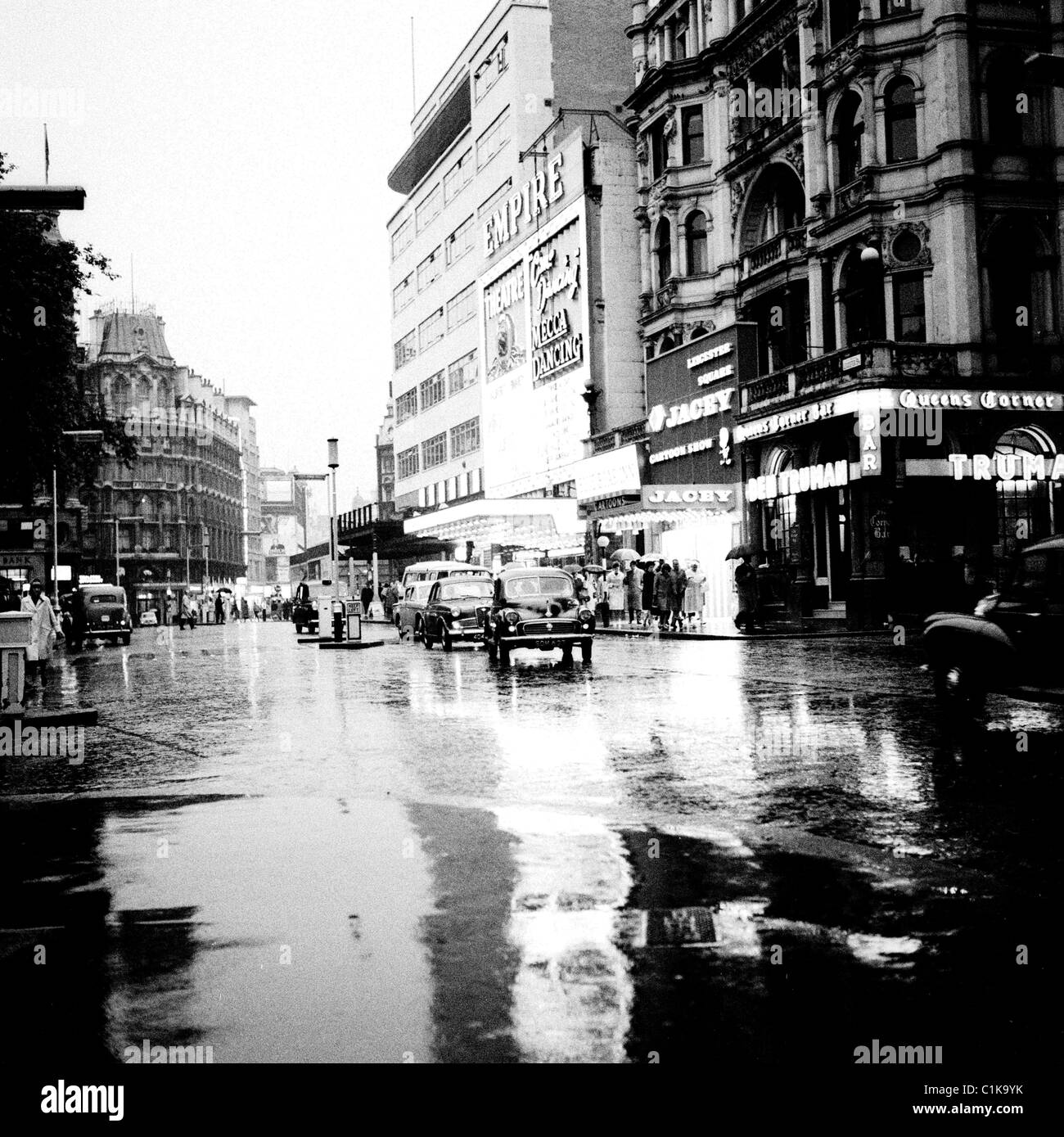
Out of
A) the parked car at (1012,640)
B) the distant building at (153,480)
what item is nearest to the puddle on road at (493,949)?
the parked car at (1012,640)

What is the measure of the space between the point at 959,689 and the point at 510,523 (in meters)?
49.6

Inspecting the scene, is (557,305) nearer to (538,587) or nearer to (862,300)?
(862,300)

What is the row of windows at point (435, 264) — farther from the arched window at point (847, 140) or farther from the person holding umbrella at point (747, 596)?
the person holding umbrella at point (747, 596)

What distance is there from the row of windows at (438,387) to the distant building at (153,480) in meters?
44.4

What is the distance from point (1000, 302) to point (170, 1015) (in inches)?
1342

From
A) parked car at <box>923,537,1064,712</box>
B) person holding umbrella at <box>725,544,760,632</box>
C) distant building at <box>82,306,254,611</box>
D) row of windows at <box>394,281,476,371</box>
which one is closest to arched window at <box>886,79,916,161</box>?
person holding umbrella at <box>725,544,760,632</box>

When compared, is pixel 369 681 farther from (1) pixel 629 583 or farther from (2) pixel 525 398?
(2) pixel 525 398

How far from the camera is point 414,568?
53.0 m

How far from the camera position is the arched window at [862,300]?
33969 millimetres

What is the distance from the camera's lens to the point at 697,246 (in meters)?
46.7

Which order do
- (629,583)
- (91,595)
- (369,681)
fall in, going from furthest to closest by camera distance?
(91,595) < (629,583) < (369,681)

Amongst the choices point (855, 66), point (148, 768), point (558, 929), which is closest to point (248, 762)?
point (148, 768)

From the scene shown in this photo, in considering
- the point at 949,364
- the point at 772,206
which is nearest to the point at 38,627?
the point at 949,364

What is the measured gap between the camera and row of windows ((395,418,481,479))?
7756 cm
